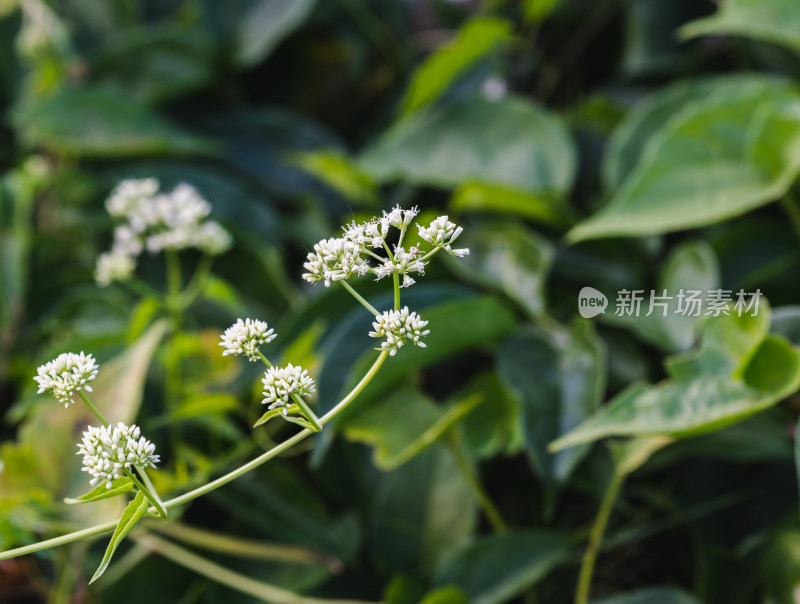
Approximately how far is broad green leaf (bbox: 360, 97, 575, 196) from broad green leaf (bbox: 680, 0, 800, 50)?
0.44 feet

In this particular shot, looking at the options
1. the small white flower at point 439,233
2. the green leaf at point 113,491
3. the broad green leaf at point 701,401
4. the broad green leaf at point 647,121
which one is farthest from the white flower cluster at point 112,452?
the broad green leaf at point 647,121

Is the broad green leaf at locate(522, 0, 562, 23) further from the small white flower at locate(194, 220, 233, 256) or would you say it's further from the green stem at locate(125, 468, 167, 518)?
the green stem at locate(125, 468, 167, 518)

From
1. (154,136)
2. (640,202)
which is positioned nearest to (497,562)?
(640,202)

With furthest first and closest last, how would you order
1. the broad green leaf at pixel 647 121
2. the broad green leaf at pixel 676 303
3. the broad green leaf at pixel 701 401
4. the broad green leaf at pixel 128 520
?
the broad green leaf at pixel 647 121 → the broad green leaf at pixel 676 303 → the broad green leaf at pixel 701 401 → the broad green leaf at pixel 128 520

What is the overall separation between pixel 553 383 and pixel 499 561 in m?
0.12

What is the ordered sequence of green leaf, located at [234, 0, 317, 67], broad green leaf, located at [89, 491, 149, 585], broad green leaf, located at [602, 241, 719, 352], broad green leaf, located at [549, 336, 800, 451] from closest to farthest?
1. broad green leaf, located at [89, 491, 149, 585]
2. broad green leaf, located at [549, 336, 800, 451]
3. broad green leaf, located at [602, 241, 719, 352]
4. green leaf, located at [234, 0, 317, 67]

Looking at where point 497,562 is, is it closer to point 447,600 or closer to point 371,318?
point 447,600

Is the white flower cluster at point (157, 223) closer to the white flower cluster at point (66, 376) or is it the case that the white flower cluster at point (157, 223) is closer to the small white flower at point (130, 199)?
the small white flower at point (130, 199)

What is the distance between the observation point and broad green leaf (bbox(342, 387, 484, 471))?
48 cm

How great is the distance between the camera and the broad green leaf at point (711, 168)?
0.51m

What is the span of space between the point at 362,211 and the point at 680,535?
0.36 metres

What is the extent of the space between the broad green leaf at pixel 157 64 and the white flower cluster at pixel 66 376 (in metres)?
0.53
